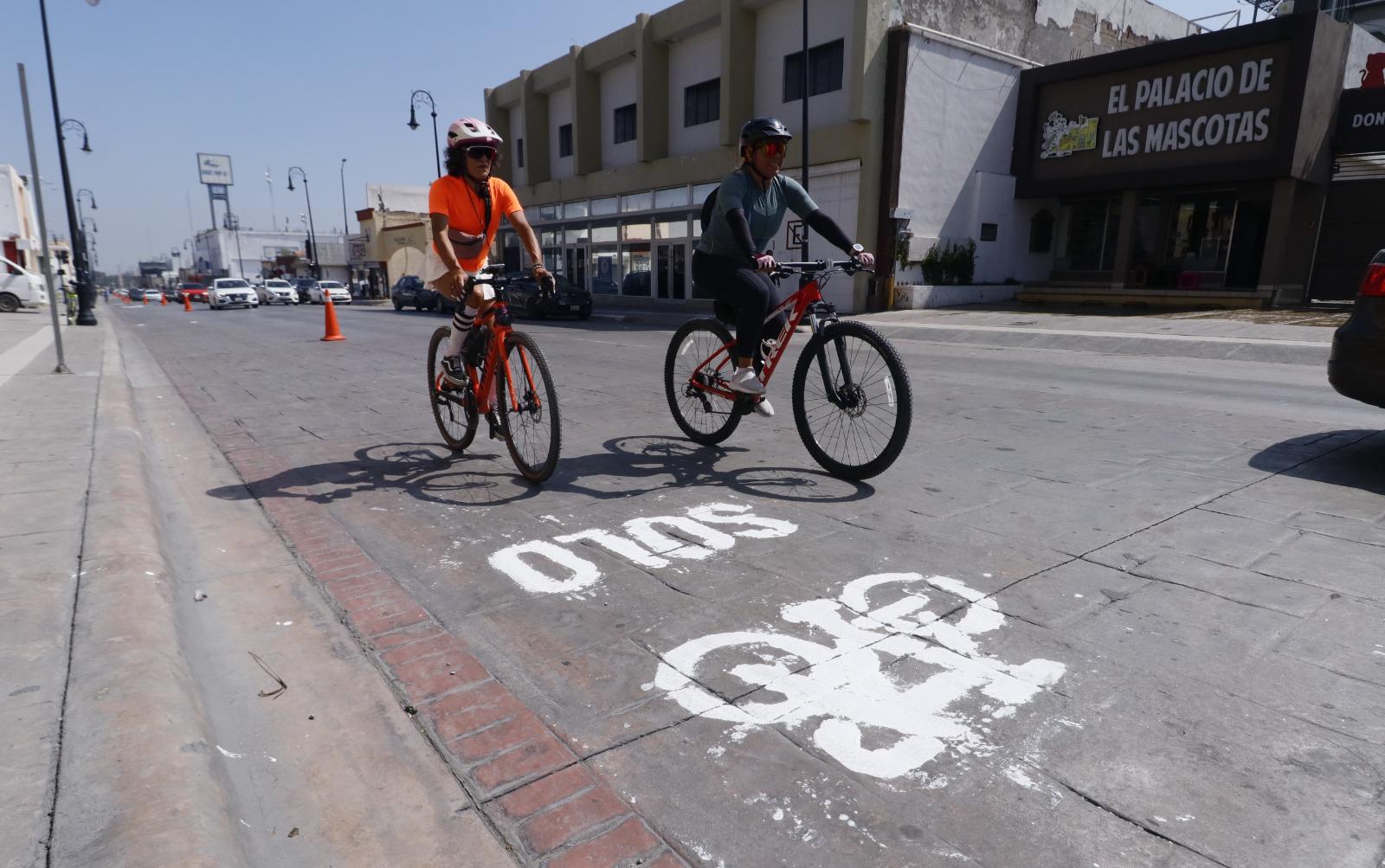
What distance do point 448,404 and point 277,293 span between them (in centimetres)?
4886

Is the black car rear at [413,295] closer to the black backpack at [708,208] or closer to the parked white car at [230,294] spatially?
the parked white car at [230,294]

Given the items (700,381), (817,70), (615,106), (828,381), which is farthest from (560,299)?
(828,381)

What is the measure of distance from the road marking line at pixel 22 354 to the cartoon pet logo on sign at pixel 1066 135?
2502 cm

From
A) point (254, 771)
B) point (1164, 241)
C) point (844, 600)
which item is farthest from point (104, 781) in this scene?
point (1164, 241)

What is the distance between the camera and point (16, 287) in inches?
1035

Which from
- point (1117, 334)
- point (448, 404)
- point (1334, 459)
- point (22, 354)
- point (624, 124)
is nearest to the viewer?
point (1334, 459)

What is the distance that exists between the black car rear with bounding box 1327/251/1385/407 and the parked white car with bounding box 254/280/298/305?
169ft

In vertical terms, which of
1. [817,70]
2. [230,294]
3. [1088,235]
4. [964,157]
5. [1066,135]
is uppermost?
[817,70]

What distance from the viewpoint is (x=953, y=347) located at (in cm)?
1449

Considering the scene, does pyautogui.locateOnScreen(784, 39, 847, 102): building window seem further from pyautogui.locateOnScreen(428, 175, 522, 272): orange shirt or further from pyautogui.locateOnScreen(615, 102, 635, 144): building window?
pyautogui.locateOnScreen(428, 175, 522, 272): orange shirt

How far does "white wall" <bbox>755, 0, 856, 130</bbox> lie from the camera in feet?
73.7

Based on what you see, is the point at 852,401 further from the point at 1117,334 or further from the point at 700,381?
the point at 1117,334

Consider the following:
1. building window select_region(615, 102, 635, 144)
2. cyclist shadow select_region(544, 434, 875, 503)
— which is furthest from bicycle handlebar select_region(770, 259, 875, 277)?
building window select_region(615, 102, 635, 144)

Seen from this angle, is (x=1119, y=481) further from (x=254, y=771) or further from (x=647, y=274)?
(x=647, y=274)
